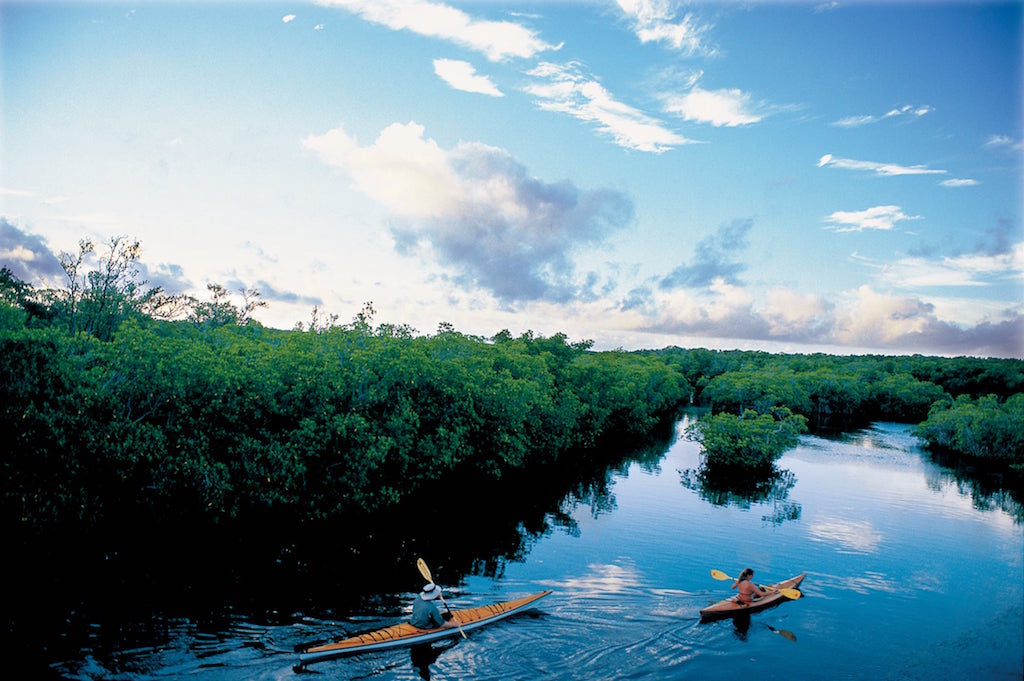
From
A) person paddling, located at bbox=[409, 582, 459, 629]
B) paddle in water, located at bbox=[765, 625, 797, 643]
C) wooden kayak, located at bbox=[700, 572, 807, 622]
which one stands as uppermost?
person paddling, located at bbox=[409, 582, 459, 629]

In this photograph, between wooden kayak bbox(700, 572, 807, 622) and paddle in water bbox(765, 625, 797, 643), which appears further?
wooden kayak bbox(700, 572, 807, 622)

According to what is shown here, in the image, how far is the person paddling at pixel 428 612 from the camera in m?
16.4

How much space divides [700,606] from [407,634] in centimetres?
995

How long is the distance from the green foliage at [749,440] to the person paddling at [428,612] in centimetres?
3192

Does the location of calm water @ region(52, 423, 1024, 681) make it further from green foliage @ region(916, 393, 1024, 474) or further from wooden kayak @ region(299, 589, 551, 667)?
green foliage @ region(916, 393, 1024, 474)

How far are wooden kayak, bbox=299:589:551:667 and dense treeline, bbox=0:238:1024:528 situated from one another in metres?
9.19

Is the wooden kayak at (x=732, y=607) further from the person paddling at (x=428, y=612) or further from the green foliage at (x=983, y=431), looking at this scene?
the green foliage at (x=983, y=431)

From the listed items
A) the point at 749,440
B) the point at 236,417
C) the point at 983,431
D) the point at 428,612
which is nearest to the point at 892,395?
the point at 983,431

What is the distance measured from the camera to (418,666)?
615 inches

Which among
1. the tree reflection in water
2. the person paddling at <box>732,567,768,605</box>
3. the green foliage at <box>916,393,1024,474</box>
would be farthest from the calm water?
the green foliage at <box>916,393,1024,474</box>

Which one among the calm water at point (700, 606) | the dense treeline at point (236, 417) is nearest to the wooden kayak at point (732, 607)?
the calm water at point (700, 606)

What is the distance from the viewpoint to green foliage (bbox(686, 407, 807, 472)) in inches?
1703

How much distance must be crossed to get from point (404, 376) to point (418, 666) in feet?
47.2

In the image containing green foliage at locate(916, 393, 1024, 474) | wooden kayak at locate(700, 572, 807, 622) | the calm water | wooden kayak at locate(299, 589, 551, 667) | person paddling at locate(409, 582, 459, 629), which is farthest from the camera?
green foliage at locate(916, 393, 1024, 474)
